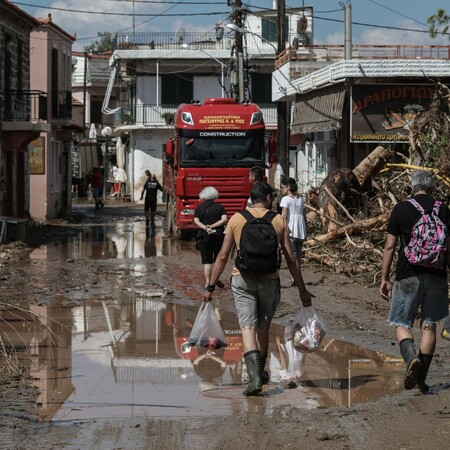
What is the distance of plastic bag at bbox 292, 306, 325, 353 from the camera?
30.5 ft

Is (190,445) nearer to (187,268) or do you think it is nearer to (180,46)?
(187,268)

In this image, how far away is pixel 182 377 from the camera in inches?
377

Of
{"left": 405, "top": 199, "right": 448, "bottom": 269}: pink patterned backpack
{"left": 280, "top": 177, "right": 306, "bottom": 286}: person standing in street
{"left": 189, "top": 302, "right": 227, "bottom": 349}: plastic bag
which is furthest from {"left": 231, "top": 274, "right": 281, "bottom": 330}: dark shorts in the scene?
{"left": 280, "top": 177, "right": 306, "bottom": 286}: person standing in street

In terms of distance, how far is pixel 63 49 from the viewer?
40.8 m

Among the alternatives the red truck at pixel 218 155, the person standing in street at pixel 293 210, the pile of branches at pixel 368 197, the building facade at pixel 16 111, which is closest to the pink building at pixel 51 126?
the building facade at pixel 16 111

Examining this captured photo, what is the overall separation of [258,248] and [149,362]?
7.73ft

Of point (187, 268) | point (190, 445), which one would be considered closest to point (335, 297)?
point (187, 268)

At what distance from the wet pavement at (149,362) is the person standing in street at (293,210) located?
1.90 metres

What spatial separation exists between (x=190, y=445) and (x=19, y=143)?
77.9ft

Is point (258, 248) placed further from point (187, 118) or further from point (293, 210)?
point (187, 118)

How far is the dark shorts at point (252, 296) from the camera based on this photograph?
8.87m

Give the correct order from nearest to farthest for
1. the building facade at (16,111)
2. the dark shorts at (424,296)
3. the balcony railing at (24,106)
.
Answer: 1. the dark shorts at (424,296)
2. the building facade at (16,111)
3. the balcony railing at (24,106)

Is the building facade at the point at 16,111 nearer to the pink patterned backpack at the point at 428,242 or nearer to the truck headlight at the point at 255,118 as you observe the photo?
the truck headlight at the point at 255,118

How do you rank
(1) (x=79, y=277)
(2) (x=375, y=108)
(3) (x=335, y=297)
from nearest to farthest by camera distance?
(3) (x=335, y=297)
(1) (x=79, y=277)
(2) (x=375, y=108)
